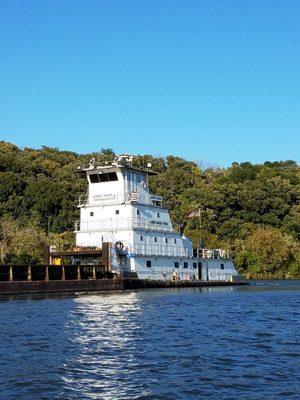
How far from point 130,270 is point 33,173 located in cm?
4950

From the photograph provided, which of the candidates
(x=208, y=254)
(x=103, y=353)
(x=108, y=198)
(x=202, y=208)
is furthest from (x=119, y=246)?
(x=202, y=208)

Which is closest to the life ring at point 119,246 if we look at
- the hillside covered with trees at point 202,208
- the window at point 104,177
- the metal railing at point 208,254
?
the window at point 104,177

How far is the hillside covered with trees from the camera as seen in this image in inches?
3396

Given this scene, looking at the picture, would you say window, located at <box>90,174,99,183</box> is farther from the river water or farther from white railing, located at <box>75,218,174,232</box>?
the river water

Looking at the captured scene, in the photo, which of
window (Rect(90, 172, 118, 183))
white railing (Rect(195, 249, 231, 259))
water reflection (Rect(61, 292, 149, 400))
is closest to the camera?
water reflection (Rect(61, 292, 149, 400))

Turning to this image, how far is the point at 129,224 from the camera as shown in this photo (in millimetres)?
51812

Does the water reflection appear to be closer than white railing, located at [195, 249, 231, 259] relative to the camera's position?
Yes

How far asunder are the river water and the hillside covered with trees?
43.0 metres

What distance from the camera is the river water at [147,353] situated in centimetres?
1523

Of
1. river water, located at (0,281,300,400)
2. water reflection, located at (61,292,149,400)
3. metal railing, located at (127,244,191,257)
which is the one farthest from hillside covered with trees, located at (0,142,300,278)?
river water, located at (0,281,300,400)

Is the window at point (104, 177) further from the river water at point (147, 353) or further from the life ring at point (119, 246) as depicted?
the river water at point (147, 353)

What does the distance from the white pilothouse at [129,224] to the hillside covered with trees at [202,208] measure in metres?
19.1

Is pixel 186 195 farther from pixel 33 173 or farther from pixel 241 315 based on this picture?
pixel 241 315

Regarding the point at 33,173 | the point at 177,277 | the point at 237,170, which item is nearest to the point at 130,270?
the point at 177,277
